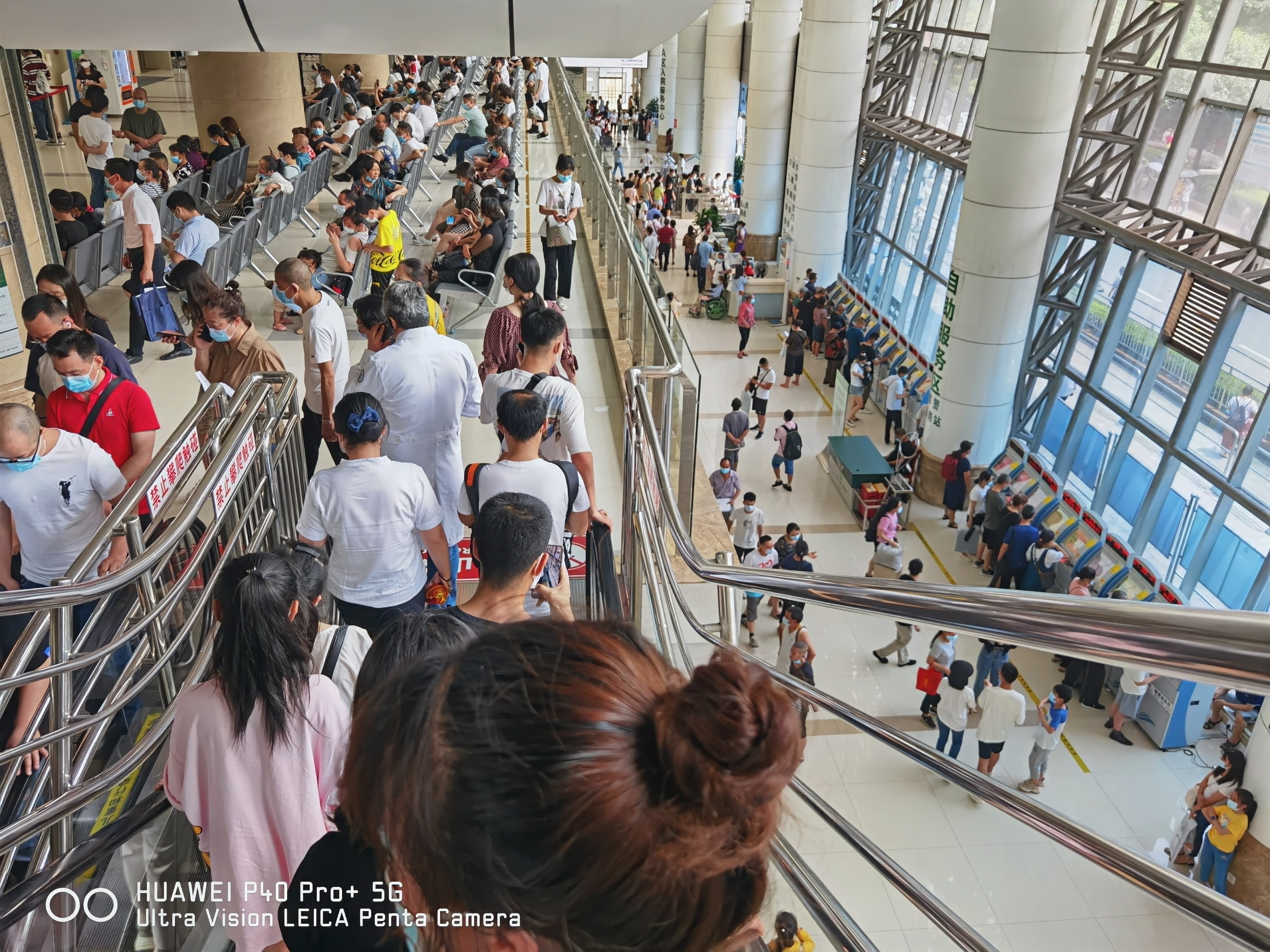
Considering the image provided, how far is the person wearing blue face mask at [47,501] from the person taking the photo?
360 cm

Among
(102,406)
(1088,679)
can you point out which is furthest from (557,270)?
(1088,679)

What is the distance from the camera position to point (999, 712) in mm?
8203

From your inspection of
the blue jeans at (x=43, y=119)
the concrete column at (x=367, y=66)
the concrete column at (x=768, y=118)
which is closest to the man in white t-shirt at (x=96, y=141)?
the blue jeans at (x=43, y=119)

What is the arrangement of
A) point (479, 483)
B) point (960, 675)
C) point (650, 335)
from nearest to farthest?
point (479, 483), point (650, 335), point (960, 675)

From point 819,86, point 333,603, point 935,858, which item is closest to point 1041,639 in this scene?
point 333,603

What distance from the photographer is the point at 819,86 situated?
21.3m

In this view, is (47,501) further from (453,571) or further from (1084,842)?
(1084,842)

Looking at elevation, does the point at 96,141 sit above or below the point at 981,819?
above

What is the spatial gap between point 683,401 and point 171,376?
4.77m

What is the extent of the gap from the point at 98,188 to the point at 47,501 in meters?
11.0

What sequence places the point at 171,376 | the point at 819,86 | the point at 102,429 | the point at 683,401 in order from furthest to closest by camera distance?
the point at 819,86
the point at 171,376
the point at 683,401
the point at 102,429

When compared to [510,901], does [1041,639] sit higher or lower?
higher

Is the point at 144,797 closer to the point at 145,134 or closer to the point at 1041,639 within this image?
the point at 1041,639

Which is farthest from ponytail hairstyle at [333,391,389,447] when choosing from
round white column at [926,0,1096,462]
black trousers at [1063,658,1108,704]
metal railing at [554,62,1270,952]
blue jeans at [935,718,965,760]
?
round white column at [926,0,1096,462]
